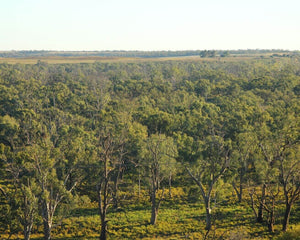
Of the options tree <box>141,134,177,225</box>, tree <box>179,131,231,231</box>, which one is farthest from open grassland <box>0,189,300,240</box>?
tree <box>179,131,231,231</box>

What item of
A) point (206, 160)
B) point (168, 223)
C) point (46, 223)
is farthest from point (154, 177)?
point (46, 223)

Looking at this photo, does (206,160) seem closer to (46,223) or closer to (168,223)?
(168,223)

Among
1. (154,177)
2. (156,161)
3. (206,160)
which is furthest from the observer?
(206,160)

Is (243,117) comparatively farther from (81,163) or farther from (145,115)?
(81,163)

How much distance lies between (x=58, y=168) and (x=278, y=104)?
60251mm

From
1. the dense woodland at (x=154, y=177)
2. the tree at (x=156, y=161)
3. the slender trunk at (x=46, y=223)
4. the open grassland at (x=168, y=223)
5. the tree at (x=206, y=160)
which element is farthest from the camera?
the tree at (x=156, y=161)

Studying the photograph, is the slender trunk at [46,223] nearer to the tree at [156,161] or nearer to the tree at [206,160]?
the tree at [156,161]

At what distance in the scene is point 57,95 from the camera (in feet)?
283

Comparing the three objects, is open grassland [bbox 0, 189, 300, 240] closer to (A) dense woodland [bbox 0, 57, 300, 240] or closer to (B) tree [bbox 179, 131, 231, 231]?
(A) dense woodland [bbox 0, 57, 300, 240]

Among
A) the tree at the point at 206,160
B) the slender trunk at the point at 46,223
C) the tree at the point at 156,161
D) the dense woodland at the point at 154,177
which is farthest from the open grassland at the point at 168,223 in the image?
the tree at the point at 206,160

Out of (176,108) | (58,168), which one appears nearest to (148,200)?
(58,168)

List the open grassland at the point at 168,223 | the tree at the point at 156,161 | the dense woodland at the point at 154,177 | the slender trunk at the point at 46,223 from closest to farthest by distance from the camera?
the slender trunk at the point at 46,223
the dense woodland at the point at 154,177
the open grassland at the point at 168,223
the tree at the point at 156,161

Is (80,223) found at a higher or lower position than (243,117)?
lower

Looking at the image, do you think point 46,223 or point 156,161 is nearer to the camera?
point 46,223
